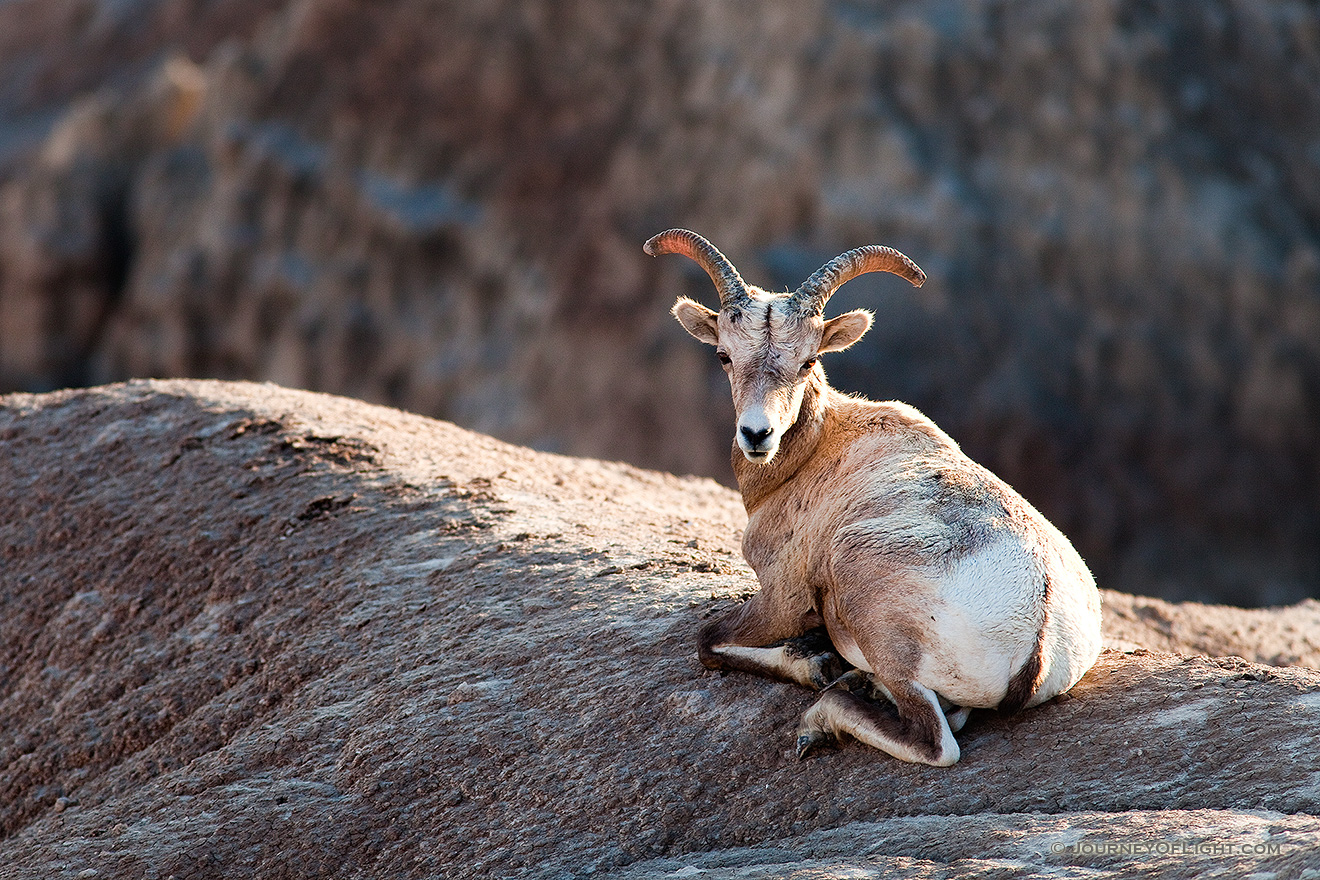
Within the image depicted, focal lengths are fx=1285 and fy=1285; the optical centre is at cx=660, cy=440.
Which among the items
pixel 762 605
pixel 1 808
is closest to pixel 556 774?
pixel 762 605

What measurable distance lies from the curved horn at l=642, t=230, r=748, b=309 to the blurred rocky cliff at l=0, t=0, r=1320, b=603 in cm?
1229

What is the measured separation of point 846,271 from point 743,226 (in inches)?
571

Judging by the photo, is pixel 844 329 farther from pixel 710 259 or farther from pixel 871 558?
pixel 871 558

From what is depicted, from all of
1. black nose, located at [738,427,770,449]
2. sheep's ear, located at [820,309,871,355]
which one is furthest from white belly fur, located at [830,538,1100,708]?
sheep's ear, located at [820,309,871,355]

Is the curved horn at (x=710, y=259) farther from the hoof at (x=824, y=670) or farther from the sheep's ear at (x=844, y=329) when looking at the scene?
the hoof at (x=824, y=670)

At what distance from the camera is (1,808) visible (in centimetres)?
713

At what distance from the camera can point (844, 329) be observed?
6738mm

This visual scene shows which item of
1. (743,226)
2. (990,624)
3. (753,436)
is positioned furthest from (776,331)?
(743,226)

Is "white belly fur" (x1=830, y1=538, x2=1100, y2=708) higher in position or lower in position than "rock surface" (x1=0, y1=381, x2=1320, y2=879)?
higher

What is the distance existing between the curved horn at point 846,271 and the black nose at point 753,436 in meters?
0.97

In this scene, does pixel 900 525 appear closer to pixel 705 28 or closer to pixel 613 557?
pixel 613 557

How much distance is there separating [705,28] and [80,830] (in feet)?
60.9

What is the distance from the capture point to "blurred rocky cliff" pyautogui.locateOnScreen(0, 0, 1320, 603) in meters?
18.8

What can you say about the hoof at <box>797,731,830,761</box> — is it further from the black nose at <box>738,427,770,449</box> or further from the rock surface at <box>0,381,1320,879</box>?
the black nose at <box>738,427,770,449</box>
